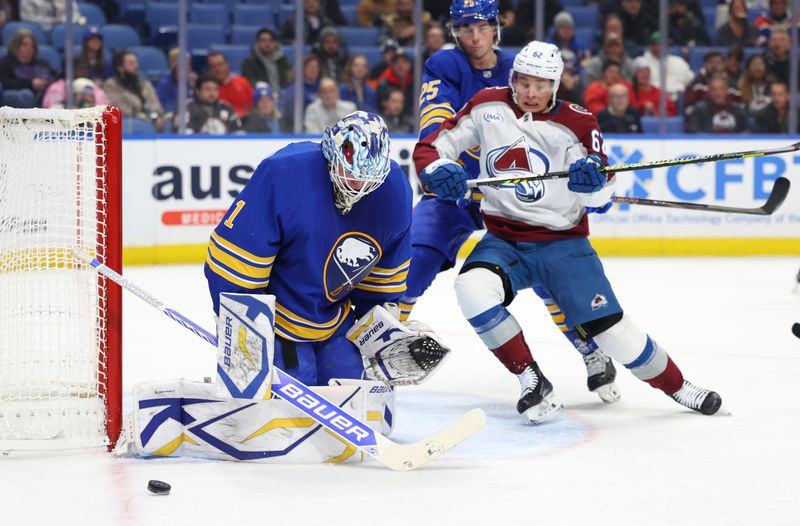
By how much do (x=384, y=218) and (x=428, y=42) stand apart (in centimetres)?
487

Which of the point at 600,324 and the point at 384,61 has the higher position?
the point at 384,61

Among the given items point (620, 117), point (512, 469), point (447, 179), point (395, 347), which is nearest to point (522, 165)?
point (447, 179)

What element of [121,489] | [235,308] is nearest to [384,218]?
[235,308]

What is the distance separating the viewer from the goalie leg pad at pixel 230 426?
3.15 m

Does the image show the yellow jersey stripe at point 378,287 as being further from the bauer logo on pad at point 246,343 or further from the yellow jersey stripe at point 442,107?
the yellow jersey stripe at point 442,107

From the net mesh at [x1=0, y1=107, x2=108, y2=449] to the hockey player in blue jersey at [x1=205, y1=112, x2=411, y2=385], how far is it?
37cm

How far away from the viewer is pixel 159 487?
2850mm

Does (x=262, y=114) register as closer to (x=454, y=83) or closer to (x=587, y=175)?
(x=454, y=83)

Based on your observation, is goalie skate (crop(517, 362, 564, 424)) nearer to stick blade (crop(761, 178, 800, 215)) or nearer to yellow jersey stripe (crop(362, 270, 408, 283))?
yellow jersey stripe (crop(362, 270, 408, 283))

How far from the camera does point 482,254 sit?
3.84m

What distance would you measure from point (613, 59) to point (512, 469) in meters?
5.58

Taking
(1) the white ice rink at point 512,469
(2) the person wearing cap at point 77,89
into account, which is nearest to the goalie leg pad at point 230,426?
(1) the white ice rink at point 512,469

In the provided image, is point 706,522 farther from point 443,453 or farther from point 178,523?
point 178,523

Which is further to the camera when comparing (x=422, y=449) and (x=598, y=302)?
(x=598, y=302)
